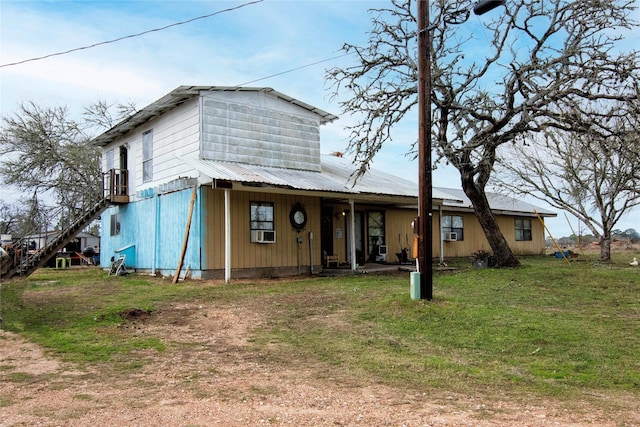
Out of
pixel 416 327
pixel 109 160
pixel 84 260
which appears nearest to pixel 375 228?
pixel 109 160

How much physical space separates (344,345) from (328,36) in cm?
928

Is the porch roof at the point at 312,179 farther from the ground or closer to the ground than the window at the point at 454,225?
farther from the ground

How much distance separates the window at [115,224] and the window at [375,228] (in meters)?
9.80

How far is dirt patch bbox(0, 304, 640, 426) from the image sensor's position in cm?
381

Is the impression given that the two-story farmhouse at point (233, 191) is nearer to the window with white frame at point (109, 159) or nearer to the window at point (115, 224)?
the window at point (115, 224)

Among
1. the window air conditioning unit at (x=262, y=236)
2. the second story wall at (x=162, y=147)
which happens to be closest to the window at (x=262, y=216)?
the window air conditioning unit at (x=262, y=236)

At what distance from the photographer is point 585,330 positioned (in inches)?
277

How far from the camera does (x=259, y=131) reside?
15.7m

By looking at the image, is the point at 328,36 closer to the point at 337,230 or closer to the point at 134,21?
the point at 134,21

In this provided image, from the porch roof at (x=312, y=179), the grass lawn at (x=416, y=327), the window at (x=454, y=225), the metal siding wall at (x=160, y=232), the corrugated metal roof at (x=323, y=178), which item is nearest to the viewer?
the grass lawn at (x=416, y=327)

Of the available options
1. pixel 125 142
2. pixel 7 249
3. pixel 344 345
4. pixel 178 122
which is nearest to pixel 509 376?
pixel 344 345

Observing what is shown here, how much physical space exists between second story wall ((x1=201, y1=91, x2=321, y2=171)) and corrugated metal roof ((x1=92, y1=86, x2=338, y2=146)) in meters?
0.17

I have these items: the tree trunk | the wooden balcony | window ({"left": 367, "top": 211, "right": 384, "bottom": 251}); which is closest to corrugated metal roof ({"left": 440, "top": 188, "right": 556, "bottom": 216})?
window ({"left": 367, "top": 211, "right": 384, "bottom": 251})

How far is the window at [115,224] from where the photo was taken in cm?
1903
